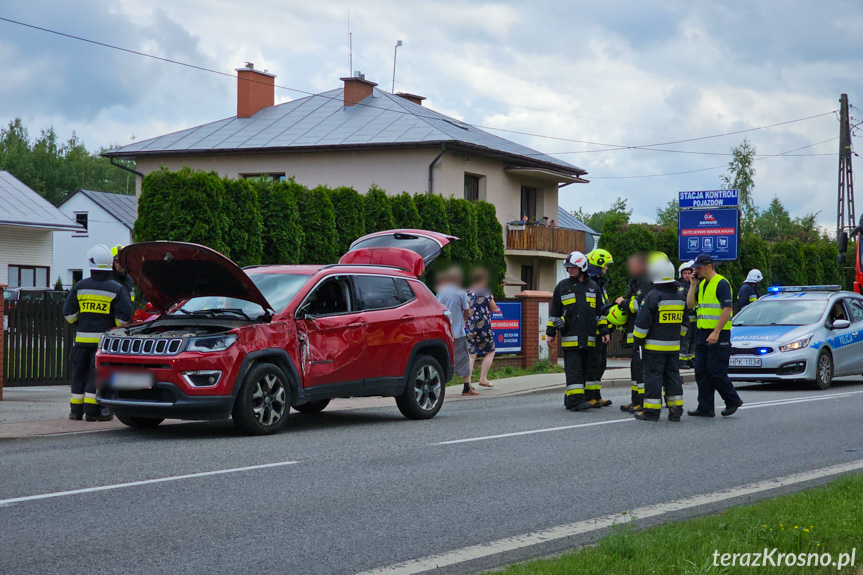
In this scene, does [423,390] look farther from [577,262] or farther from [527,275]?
[527,275]

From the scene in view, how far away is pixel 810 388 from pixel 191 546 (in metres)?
14.1

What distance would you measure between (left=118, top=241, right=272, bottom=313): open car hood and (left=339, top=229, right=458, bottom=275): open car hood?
3.63 m

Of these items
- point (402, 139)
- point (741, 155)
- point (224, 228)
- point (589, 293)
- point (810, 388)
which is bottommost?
point (810, 388)

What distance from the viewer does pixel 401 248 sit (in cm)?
1560

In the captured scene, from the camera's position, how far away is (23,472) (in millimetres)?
8000

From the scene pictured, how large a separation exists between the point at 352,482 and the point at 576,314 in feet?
18.4

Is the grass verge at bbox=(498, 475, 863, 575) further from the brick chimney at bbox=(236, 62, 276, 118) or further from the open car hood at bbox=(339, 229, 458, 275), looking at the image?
the brick chimney at bbox=(236, 62, 276, 118)

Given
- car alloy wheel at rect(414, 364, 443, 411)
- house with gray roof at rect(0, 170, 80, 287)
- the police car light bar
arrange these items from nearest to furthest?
car alloy wheel at rect(414, 364, 443, 411) < the police car light bar < house with gray roof at rect(0, 170, 80, 287)

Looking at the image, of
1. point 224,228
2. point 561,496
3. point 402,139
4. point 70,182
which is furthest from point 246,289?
point 70,182

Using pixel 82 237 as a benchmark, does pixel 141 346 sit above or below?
below

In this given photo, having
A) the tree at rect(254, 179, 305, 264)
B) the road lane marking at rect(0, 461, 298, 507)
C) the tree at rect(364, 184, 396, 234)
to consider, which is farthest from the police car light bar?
the road lane marking at rect(0, 461, 298, 507)

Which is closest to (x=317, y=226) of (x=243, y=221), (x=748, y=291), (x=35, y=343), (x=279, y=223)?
(x=279, y=223)

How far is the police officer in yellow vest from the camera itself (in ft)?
38.6

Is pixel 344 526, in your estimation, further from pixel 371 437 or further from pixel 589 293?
pixel 589 293
